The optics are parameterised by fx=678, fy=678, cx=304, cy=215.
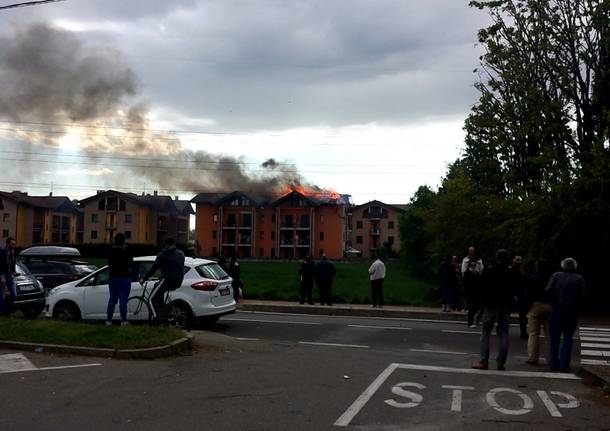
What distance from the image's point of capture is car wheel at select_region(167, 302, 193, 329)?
14156 millimetres

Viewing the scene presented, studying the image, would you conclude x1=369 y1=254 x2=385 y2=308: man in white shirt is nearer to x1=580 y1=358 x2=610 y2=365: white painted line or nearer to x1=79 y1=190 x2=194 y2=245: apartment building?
x1=580 y1=358 x2=610 y2=365: white painted line

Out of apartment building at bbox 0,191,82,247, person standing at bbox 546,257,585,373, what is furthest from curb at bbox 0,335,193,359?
apartment building at bbox 0,191,82,247

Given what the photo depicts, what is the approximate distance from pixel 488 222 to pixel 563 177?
6.51 metres

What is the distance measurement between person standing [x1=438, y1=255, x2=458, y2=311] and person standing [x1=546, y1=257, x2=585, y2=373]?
931cm

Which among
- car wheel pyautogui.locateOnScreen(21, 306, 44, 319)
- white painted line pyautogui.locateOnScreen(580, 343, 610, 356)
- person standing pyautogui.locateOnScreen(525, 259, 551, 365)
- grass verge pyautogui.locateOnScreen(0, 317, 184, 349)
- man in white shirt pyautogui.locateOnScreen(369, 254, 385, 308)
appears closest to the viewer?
grass verge pyautogui.locateOnScreen(0, 317, 184, 349)

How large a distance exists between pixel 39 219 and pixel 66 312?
62.6 meters

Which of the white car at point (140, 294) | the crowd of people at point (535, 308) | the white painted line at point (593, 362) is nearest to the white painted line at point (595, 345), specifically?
the white painted line at point (593, 362)

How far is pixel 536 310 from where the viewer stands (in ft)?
37.1

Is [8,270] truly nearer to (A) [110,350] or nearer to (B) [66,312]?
(B) [66,312]

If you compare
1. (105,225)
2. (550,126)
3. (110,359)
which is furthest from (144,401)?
(105,225)

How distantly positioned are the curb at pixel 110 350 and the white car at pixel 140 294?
9.86 feet

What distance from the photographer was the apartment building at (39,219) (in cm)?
6844

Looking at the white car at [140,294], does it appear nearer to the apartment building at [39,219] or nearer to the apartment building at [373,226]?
the apartment building at [39,219]

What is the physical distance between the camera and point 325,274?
861 inches
